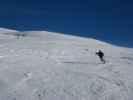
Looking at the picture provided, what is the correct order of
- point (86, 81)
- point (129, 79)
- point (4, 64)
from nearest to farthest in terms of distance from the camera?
point (86, 81), point (129, 79), point (4, 64)

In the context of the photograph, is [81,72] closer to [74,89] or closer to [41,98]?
[74,89]

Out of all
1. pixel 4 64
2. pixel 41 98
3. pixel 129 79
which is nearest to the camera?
pixel 41 98

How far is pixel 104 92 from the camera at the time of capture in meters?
11.8

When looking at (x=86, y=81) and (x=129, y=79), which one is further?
(x=129, y=79)

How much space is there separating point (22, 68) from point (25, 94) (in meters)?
4.78

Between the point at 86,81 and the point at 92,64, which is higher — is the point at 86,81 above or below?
below

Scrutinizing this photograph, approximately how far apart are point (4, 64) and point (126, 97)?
9675 mm

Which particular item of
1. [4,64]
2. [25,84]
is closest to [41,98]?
[25,84]

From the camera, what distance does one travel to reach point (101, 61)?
20266 millimetres

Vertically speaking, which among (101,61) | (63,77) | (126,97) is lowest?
(126,97)

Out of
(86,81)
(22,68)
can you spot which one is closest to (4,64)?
(22,68)

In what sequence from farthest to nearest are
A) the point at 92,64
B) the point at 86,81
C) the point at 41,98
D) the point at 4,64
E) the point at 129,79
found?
the point at 92,64 → the point at 4,64 → the point at 129,79 → the point at 86,81 → the point at 41,98

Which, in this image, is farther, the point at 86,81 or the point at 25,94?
the point at 86,81

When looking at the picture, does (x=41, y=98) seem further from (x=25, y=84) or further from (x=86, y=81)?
(x=86, y=81)
